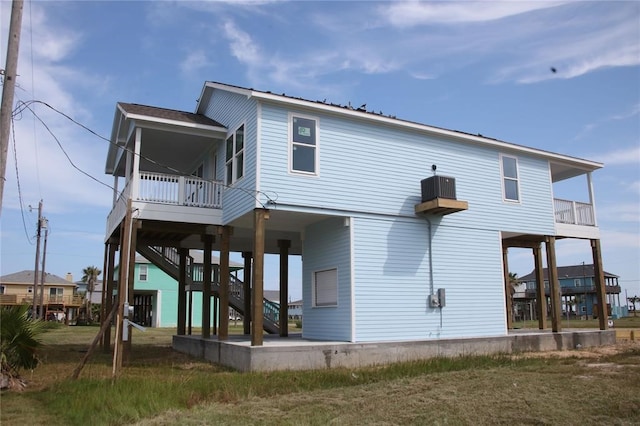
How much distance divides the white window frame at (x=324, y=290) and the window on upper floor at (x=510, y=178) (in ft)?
22.7

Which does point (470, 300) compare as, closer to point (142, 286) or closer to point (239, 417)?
point (239, 417)

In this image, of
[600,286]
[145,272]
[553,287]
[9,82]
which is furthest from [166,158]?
[145,272]

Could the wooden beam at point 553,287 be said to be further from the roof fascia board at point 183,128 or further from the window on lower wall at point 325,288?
the roof fascia board at point 183,128

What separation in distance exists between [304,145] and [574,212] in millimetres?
11653

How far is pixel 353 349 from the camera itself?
14.3 metres

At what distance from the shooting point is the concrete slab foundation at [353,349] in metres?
13.2


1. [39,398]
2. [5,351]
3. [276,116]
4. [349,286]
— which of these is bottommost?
[39,398]

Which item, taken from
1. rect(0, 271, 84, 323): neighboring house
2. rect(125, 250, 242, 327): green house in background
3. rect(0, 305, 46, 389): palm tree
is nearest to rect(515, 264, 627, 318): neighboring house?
rect(125, 250, 242, 327): green house in background

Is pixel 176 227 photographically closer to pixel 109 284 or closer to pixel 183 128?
pixel 183 128

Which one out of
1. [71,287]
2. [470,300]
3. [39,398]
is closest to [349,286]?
[470,300]

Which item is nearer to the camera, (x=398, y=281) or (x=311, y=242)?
(x=398, y=281)

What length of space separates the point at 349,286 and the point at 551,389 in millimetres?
7112

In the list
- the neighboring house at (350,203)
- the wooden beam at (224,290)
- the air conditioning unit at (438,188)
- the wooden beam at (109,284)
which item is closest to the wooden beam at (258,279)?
the neighboring house at (350,203)

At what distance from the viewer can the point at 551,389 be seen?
8.99m
